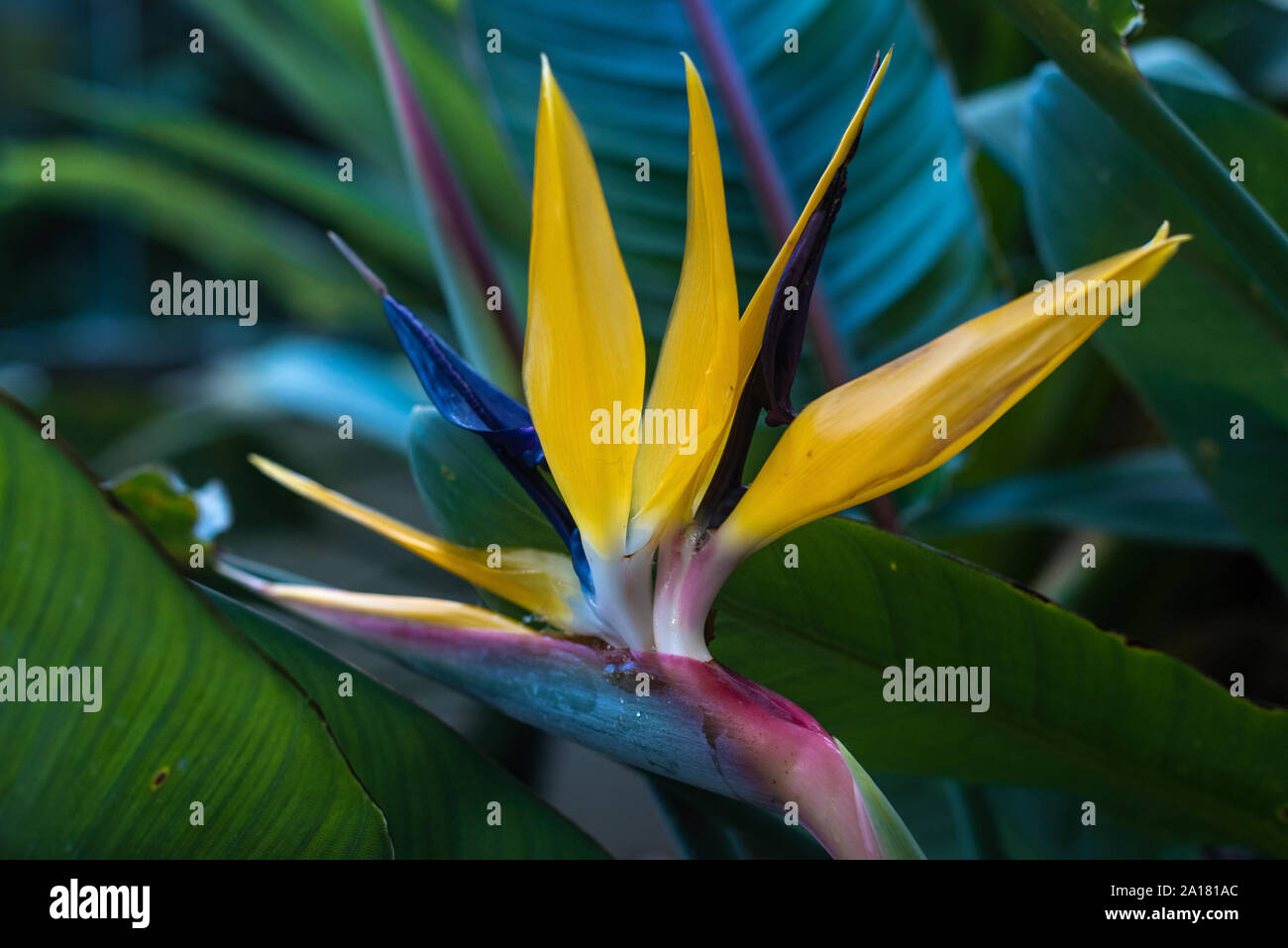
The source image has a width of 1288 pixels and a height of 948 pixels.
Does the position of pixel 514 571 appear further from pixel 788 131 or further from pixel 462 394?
pixel 788 131

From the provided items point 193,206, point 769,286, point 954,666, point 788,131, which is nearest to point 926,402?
point 769,286

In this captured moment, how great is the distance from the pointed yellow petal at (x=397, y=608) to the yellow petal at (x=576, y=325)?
44 millimetres

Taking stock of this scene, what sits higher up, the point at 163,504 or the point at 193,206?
the point at 193,206

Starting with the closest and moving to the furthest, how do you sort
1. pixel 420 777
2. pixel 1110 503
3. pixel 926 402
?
pixel 926 402
pixel 420 777
pixel 1110 503

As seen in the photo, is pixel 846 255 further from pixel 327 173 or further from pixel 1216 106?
pixel 327 173

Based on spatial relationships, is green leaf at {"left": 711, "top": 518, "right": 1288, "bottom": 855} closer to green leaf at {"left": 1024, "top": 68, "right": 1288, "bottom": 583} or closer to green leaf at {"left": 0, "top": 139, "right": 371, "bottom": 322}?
green leaf at {"left": 1024, "top": 68, "right": 1288, "bottom": 583}

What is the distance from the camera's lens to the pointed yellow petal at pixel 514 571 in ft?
0.89

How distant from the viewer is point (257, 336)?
1.70 meters

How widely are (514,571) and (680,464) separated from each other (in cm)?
6

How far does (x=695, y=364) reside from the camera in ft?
0.80

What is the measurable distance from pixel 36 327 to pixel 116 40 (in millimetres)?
638

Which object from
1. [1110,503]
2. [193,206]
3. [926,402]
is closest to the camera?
[926,402]

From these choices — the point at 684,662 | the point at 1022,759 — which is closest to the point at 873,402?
the point at 684,662

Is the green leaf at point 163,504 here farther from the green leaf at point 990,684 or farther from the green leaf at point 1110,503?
the green leaf at point 1110,503
